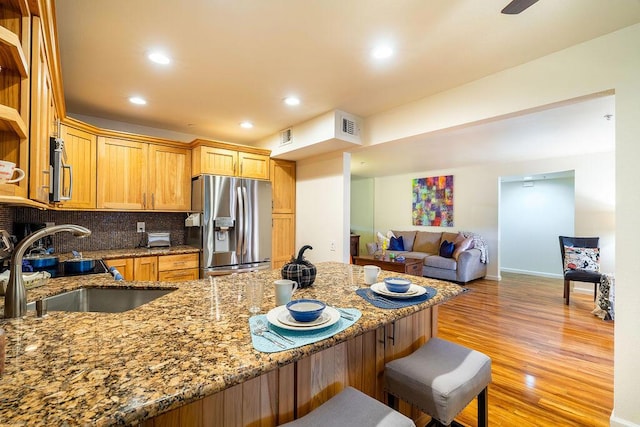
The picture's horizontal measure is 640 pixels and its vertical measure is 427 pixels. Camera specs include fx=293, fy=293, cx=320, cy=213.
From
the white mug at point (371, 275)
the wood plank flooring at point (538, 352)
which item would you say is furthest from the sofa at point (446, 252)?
the white mug at point (371, 275)

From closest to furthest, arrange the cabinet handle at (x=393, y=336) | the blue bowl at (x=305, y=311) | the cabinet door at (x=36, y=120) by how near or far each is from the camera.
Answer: the blue bowl at (x=305, y=311), the cabinet door at (x=36, y=120), the cabinet handle at (x=393, y=336)

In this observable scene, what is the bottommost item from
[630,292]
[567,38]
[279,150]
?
[630,292]

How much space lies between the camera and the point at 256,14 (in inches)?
66.0

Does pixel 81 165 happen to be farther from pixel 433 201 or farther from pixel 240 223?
pixel 433 201

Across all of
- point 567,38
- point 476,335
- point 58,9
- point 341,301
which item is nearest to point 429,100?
point 567,38

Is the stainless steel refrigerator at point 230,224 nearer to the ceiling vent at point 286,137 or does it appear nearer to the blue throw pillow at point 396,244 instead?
the ceiling vent at point 286,137

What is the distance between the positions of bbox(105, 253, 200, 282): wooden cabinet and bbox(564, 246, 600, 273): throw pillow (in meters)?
5.23

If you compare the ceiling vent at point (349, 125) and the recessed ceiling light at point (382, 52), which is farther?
the ceiling vent at point (349, 125)

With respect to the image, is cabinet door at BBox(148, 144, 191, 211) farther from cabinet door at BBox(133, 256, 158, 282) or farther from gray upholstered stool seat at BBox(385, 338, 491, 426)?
gray upholstered stool seat at BBox(385, 338, 491, 426)

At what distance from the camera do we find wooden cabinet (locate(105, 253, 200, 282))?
10.00 ft

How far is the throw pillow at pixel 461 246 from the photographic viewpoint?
557cm

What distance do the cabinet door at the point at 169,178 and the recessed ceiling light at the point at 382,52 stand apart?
2723mm

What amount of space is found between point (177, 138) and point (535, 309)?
5.48 m

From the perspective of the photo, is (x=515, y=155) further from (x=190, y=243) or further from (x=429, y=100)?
(x=190, y=243)
